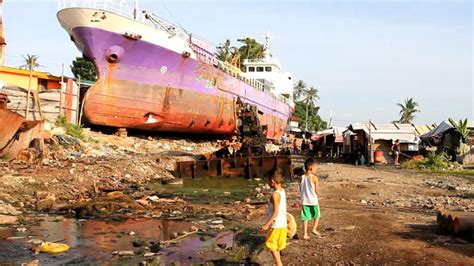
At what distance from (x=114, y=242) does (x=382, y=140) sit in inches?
867

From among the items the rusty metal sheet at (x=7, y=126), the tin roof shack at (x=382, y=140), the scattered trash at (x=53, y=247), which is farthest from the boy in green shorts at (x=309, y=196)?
the tin roof shack at (x=382, y=140)

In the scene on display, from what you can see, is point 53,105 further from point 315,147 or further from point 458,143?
point 315,147

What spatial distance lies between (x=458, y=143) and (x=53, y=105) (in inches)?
804

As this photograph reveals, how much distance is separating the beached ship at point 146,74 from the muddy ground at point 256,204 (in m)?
4.67

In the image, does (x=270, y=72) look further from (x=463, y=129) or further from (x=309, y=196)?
(x=309, y=196)

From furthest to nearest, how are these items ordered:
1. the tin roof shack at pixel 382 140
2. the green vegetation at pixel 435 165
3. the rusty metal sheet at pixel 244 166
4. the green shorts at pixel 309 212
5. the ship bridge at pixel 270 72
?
the ship bridge at pixel 270 72, the tin roof shack at pixel 382 140, the green vegetation at pixel 435 165, the rusty metal sheet at pixel 244 166, the green shorts at pixel 309 212

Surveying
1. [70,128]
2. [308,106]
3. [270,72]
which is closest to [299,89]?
[308,106]

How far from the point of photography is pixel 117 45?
22.9 meters

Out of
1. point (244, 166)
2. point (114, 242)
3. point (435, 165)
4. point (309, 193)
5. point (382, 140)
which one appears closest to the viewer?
point (309, 193)

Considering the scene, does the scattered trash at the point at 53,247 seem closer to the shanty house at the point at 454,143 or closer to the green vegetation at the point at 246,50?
the shanty house at the point at 454,143

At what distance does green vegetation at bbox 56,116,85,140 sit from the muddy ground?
129cm

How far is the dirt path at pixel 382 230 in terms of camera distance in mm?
5668

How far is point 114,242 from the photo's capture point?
7.15 meters

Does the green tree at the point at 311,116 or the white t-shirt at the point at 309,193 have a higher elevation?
the green tree at the point at 311,116
